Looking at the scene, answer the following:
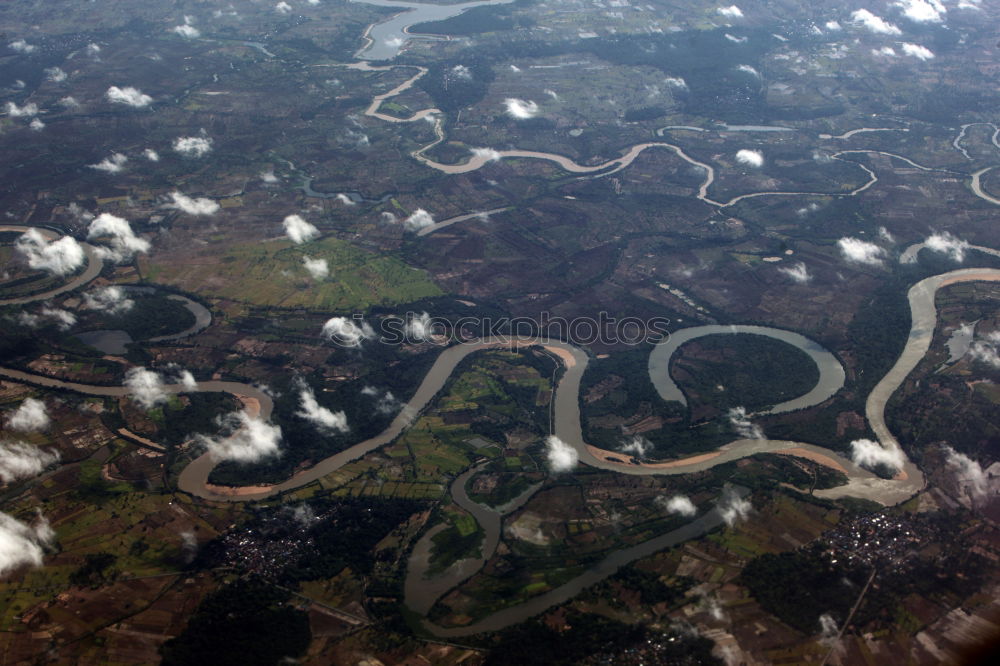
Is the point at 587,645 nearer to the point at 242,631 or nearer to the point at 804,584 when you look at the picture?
the point at 804,584

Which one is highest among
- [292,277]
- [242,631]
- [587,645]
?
[587,645]

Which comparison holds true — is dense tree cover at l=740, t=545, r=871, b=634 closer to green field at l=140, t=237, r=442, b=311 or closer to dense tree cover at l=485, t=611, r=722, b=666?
dense tree cover at l=485, t=611, r=722, b=666

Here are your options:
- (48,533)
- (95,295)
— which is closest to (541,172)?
(95,295)

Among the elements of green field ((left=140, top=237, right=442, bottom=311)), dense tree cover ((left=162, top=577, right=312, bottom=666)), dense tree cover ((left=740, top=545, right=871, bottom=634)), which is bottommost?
green field ((left=140, top=237, right=442, bottom=311))

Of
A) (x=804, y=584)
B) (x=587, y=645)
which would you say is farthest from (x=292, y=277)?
(x=804, y=584)

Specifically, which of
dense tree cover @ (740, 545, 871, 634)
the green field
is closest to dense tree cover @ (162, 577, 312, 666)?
dense tree cover @ (740, 545, 871, 634)
